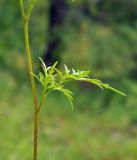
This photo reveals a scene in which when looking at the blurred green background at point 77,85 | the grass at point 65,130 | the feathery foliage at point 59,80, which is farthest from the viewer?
the blurred green background at point 77,85

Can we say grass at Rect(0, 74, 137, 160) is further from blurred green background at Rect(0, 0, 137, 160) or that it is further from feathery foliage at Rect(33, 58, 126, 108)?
feathery foliage at Rect(33, 58, 126, 108)

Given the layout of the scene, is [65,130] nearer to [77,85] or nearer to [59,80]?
[77,85]

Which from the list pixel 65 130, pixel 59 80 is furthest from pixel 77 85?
pixel 59 80

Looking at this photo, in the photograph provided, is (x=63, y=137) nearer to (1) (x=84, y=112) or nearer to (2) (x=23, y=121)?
(2) (x=23, y=121)

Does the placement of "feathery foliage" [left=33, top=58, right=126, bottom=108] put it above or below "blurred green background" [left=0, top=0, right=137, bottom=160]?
above

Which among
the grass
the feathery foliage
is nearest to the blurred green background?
the grass

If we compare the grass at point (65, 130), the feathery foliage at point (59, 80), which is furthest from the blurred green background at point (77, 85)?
the feathery foliage at point (59, 80)

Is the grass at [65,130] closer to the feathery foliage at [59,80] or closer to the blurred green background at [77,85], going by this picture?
the blurred green background at [77,85]

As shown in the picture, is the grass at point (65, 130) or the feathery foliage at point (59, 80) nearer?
the feathery foliage at point (59, 80)
